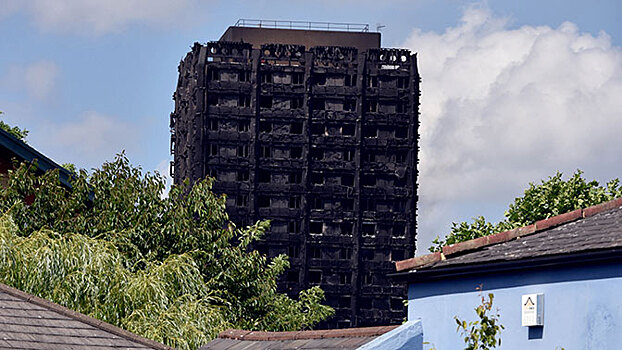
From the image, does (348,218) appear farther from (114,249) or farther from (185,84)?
(114,249)

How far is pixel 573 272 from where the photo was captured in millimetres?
15781

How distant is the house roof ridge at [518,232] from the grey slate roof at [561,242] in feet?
0.29

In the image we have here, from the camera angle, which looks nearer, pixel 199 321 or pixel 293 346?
pixel 293 346

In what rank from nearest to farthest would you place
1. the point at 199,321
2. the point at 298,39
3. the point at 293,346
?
the point at 293,346 < the point at 199,321 < the point at 298,39

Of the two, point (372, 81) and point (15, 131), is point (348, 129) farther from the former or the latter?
point (15, 131)

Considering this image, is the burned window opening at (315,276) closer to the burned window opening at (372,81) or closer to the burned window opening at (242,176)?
the burned window opening at (242,176)

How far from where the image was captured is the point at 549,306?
16078mm

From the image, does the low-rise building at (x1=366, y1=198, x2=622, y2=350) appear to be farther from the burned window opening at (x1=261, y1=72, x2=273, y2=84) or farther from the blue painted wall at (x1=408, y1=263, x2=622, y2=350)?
the burned window opening at (x1=261, y1=72, x2=273, y2=84)

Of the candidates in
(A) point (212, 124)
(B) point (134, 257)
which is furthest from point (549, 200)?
(A) point (212, 124)

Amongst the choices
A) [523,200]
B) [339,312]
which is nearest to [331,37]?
[339,312]

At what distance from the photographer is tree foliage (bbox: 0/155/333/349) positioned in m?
23.4

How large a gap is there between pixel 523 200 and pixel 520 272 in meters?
29.3

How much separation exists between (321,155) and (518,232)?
358ft

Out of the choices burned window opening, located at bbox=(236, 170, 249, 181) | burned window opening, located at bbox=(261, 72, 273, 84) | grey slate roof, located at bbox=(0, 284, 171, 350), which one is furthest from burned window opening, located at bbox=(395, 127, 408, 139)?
grey slate roof, located at bbox=(0, 284, 171, 350)
